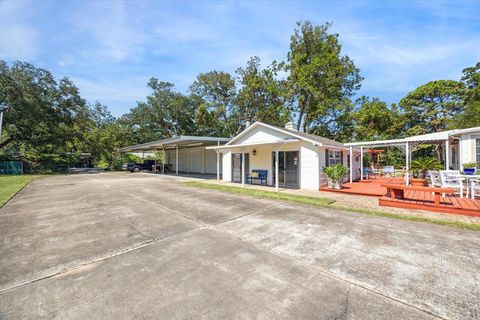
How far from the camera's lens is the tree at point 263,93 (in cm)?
2758

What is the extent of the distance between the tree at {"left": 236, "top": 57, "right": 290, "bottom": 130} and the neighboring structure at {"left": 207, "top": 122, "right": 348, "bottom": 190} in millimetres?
13091

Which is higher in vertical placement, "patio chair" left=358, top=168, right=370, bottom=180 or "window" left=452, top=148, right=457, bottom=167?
"window" left=452, top=148, right=457, bottom=167

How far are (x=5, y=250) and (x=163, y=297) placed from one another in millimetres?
4032

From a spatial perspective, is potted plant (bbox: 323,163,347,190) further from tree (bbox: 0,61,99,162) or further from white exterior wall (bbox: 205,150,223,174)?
tree (bbox: 0,61,99,162)

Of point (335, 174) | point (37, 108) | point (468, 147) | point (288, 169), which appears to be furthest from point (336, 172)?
point (37, 108)

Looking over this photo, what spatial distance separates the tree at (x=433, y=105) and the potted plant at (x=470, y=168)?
23.6 metres

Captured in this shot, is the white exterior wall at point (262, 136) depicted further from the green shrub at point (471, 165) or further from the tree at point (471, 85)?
the tree at point (471, 85)

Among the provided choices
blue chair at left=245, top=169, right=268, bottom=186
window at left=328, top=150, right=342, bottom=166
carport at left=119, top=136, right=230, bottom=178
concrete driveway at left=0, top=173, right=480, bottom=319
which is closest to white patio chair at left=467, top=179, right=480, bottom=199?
concrete driveway at left=0, top=173, right=480, bottom=319

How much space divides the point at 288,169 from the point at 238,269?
9756mm

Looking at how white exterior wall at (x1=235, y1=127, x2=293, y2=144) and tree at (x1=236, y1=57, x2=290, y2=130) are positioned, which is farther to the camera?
tree at (x1=236, y1=57, x2=290, y2=130)

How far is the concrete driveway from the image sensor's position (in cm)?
243

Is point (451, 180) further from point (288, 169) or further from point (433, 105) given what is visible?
point (433, 105)

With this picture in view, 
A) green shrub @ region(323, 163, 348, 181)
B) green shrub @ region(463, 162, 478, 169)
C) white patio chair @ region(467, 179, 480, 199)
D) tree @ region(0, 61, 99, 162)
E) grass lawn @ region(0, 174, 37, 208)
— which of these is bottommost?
grass lawn @ region(0, 174, 37, 208)

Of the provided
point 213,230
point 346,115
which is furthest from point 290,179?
point 346,115
